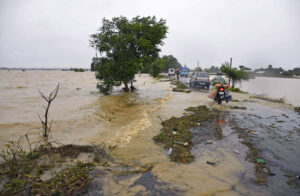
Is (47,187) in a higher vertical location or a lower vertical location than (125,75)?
lower

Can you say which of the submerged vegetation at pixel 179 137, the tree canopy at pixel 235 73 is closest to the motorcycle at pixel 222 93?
the submerged vegetation at pixel 179 137

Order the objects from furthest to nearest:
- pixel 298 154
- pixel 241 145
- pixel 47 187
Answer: pixel 241 145 < pixel 298 154 < pixel 47 187

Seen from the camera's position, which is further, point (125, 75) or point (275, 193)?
point (125, 75)

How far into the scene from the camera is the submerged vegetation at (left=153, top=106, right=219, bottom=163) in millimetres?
3979

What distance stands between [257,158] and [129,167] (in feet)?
9.44

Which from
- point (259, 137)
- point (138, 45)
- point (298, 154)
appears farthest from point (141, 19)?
point (298, 154)

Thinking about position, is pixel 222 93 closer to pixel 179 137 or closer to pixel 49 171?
pixel 179 137

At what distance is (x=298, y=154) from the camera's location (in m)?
4.21

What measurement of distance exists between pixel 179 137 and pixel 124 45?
396 inches

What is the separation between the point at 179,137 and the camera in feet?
16.3

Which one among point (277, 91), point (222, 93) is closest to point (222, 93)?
point (222, 93)

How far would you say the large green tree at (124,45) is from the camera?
42.9 feet

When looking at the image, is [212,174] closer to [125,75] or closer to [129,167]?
[129,167]

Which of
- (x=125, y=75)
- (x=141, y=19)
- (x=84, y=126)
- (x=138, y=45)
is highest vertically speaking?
(x=141, y=19)
